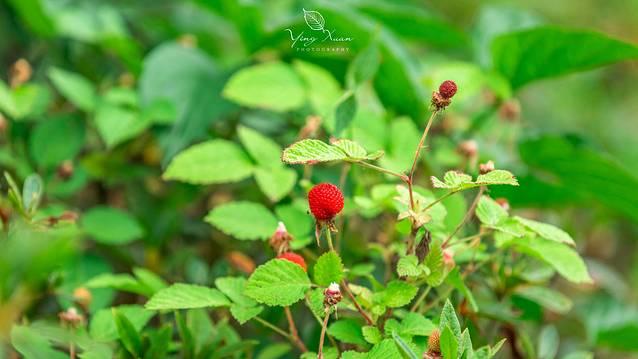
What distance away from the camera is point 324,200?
1.76 ft

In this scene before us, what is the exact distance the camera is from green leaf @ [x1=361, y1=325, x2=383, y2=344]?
569mm

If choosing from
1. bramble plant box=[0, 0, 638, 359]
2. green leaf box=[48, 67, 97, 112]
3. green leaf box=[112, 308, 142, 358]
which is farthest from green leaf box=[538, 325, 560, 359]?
green leaf box=[48, 67, 97, 112]

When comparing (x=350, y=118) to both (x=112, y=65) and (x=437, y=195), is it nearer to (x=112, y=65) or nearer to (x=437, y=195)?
(x=437, y=195)

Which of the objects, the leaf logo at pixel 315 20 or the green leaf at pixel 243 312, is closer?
the green leaf at pixel 243 312

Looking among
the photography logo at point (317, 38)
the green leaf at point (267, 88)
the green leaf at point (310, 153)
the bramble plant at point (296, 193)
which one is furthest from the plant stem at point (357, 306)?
the photography logo at point (317, 38)

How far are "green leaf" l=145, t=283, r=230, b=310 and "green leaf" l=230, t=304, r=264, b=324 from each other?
0.01 meters

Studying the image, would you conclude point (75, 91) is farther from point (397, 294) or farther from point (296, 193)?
point (397, 294)

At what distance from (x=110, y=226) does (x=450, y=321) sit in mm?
496

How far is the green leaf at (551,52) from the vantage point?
921 millimetres

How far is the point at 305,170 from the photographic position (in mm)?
881

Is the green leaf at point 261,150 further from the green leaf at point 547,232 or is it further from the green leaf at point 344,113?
the green leaf at point 547,232

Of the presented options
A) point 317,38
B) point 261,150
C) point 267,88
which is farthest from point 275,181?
point 317,38

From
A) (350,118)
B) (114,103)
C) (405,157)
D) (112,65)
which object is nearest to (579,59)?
(405,157)

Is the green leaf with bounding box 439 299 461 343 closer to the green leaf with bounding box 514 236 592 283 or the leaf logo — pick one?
the green leaf with bounding box 514 236 592 283
